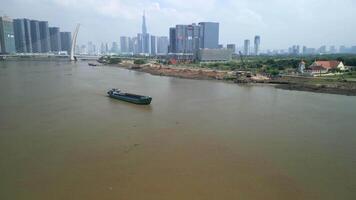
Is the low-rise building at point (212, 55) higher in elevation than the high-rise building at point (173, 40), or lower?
lower

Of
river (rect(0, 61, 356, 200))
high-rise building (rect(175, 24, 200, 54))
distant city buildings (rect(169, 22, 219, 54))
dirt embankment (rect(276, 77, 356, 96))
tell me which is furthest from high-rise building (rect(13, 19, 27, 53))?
dirt embankment (rect(276, 77, 356, 96))

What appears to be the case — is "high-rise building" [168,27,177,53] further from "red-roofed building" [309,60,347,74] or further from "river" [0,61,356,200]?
"river" [0,61,356,200]

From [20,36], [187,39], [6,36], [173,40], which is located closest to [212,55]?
[187,39]

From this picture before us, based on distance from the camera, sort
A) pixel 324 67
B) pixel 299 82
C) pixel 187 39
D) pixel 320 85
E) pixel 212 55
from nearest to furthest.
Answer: pixel 320 85, pixel 299 82, pixel 324 67, pixel 212 55, pixel 187 39

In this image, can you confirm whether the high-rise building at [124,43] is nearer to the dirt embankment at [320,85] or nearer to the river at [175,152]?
the dirt embankment at [320,85]

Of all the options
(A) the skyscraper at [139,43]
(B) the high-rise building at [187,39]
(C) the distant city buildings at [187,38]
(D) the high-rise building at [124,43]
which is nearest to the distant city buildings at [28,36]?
(C) the distant city buildings at [187,38]

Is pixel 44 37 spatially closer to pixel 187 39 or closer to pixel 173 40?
pixel 173 40

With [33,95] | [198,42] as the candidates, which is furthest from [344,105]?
[198,42]
